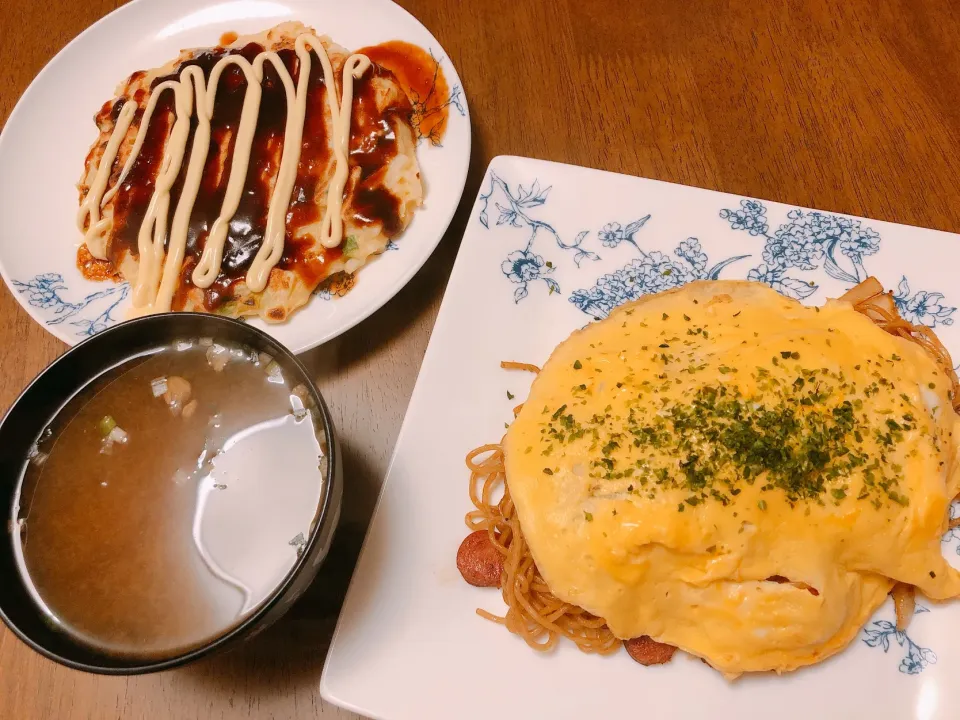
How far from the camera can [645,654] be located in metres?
1.86

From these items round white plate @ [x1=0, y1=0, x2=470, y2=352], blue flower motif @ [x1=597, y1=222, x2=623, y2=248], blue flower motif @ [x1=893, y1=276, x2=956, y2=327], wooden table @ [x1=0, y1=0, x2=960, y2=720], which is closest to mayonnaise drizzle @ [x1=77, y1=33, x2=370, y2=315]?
round white plate @ [x1=0, y1=0, x2=470, y2=352]

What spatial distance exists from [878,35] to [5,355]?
161 inches

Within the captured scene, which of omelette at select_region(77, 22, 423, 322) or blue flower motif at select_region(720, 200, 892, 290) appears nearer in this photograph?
blue flower motif at select_region(720, 200, 892, 290)

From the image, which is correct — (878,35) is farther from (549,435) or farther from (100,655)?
(100,655)

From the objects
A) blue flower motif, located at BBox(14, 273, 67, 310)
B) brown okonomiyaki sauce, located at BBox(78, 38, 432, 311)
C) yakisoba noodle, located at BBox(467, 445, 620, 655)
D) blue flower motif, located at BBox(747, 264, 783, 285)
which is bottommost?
A: yakisoba noodle, located at BBox(467, 445, 620, 655)

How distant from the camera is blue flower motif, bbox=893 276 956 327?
2186 millimetres

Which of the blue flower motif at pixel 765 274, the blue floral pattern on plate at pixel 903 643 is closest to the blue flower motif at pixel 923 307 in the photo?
the blue flower motif at pixel 765 274

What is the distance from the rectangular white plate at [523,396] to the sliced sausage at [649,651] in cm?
3

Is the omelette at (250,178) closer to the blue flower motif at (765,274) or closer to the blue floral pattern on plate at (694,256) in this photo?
the blue floral pattern on plate at (694,256)

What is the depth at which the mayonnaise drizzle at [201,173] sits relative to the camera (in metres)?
2.60

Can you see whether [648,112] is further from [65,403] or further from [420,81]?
[65,403]

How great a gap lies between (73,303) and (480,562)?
185cm

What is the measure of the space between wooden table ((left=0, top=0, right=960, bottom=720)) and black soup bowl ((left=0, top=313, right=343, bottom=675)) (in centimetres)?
61

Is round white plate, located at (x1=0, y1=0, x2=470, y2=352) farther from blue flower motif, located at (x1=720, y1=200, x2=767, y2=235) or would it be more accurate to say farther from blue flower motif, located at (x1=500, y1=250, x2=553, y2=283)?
blue flower motif, located at (x1=720, y1=200, x2=767, y2=235)
